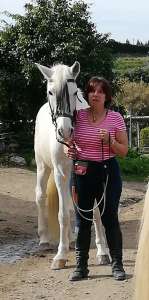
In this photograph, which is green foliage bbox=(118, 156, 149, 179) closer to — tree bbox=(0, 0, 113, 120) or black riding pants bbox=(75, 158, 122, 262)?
tree bbox=(0, 0, 113, 120)

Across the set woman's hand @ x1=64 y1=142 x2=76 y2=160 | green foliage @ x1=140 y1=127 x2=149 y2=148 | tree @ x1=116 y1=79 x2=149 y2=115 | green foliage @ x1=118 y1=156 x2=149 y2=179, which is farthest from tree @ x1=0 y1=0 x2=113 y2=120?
tree @ x1=116 y1=79 x2=149 y2=115

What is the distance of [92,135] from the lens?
4473 millimetres

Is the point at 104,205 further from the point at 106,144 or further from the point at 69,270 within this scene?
the point at 69,270

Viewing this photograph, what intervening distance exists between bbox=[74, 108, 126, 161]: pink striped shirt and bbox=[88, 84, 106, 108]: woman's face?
0.33ft

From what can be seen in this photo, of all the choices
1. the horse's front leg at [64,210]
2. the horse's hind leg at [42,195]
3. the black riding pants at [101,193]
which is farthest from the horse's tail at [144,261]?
the horse's hind leg at [42,195]

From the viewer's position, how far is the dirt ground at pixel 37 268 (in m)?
4.59

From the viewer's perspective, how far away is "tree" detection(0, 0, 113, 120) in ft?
50.7

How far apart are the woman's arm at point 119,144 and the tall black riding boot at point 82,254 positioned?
2.32 ft

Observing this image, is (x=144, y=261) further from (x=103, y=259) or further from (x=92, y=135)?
(x=103, y=259)

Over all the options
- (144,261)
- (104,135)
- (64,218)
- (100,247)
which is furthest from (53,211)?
(144,261)

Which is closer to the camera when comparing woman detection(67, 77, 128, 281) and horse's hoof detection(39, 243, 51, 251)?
woman detection(67, 77, 128, 281)

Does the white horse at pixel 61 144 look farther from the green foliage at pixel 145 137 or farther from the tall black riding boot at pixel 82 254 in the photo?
the green foliage at pixel 145 137

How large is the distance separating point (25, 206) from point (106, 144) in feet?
17.8

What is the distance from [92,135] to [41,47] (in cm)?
1149
